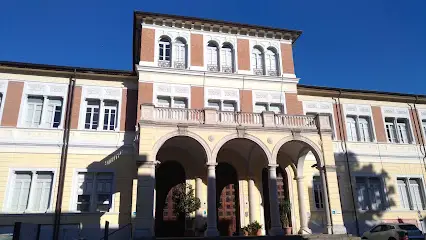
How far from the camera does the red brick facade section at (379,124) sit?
2095cm

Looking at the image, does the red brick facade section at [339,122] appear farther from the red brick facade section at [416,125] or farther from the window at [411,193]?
the red brick facade section at [416,125]

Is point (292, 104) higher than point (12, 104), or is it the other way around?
point (292, 104)

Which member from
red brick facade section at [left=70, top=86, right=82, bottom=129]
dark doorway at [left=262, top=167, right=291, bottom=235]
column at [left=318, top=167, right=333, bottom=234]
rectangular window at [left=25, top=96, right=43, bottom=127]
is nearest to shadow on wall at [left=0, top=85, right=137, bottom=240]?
red brick facade section at [left=70, top=86, right=82, bottom=129]

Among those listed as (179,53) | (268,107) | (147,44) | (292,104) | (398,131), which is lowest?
(398,131)

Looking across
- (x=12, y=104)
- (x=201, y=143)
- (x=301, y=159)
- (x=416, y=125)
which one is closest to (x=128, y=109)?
(x=201, y=143)

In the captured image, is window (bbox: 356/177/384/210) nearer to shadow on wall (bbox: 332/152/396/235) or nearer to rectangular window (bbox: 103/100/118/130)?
shadow on wall (bbox: 332/152/396/235)

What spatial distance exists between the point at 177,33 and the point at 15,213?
12.2m

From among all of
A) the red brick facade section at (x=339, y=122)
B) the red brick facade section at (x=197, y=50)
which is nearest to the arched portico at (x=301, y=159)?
the red brick facade section at (x=339, y=122)

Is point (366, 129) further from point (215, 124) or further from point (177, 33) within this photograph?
point (177, 33)

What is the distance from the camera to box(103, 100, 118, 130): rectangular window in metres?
17.7

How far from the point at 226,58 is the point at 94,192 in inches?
403

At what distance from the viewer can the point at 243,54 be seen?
19.4 m

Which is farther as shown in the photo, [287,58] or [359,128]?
[359,128]

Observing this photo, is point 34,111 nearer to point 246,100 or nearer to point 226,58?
point 226,58
